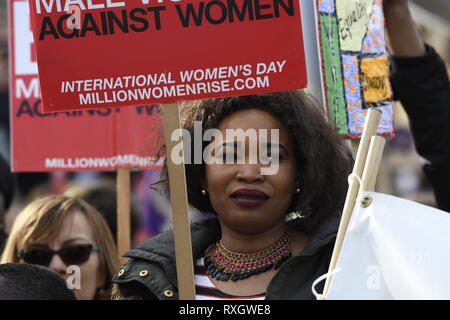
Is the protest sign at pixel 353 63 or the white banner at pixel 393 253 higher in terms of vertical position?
the protest sign at pixel 353 63

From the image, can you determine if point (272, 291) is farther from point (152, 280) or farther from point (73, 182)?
point (73, 182)

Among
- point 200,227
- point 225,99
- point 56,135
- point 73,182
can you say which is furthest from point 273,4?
point 73,182

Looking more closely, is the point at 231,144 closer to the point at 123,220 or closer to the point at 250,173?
the point at 250,173

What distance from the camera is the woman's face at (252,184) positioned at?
2699 millimetres

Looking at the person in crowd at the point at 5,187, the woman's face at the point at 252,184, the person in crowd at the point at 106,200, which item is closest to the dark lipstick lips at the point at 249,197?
the woman's face at the point at 252,184

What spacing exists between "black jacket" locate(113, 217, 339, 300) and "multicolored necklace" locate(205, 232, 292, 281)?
0.30ft

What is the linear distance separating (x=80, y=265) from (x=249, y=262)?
118 cm

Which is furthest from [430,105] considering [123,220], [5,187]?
[5,187]

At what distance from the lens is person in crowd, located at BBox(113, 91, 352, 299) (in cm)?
270

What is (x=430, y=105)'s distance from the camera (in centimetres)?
347

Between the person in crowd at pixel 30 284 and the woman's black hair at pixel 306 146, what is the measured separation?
1.97 ft

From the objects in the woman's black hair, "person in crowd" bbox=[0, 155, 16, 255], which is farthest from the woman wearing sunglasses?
the woman's black hair

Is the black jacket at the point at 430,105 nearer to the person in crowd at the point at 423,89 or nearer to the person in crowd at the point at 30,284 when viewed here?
the person in crowd at the point at 423,89

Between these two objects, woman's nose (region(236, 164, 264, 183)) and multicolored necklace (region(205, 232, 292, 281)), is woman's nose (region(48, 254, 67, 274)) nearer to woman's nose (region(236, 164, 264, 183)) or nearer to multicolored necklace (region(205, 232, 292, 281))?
multicolored necklace (region(205, 232, 292, 281))
